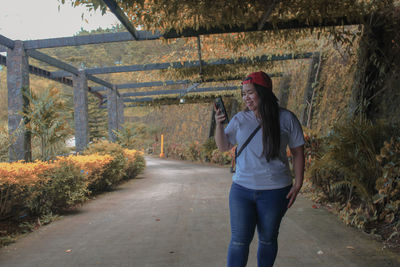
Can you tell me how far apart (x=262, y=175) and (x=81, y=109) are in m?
9.24

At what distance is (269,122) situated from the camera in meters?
2.51

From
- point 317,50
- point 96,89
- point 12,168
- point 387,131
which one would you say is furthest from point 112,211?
point 96,89

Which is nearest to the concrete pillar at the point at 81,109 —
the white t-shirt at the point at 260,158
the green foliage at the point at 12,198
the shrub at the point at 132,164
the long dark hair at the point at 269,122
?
the shrub at the point at 132,164

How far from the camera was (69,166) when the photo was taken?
658 cm

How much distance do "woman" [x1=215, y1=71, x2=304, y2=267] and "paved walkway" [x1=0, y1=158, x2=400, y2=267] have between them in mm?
1018

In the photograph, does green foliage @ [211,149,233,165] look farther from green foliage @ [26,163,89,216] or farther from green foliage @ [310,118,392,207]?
green foliage @ [310,118,392,207]

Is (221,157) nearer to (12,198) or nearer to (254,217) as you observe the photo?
(12,198)

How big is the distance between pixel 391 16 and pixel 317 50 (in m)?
4.49

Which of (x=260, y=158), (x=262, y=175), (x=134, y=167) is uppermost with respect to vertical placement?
(x=260, y=158)

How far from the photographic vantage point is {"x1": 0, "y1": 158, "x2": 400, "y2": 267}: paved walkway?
11.8 feet

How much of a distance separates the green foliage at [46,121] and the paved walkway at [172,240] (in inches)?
58.6

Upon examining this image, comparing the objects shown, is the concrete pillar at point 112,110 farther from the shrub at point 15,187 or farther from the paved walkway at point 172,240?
the shrub at point 15,187

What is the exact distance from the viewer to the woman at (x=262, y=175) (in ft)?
8.13

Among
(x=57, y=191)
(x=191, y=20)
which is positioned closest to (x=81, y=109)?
(x=57, y=191)
